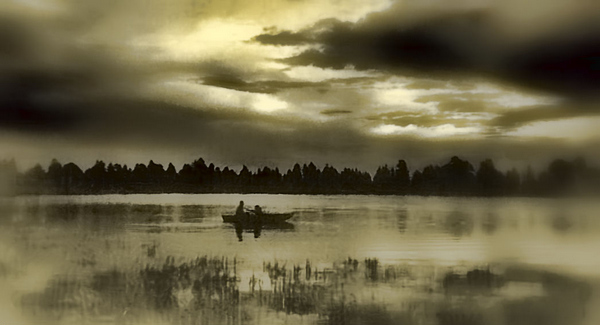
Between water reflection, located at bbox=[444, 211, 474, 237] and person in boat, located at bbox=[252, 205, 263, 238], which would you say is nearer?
person in boat, located at bbox=[252, 205, 263, 238]

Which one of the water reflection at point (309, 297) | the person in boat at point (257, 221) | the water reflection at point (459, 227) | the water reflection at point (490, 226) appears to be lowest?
the water reflection at point (490, 226)

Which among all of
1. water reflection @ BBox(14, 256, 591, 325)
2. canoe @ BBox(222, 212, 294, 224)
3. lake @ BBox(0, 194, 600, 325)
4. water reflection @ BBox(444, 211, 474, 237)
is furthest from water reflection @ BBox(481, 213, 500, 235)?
water reflection @ BBox(14, 256, 591, 325)

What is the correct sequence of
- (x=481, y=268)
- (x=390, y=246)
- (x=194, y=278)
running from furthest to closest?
(x=390, y=246) → (x=481, y=268) → (x=194, y=278)

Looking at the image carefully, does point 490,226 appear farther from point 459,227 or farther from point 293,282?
point 293,282

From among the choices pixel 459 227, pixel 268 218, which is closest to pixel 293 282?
pixel 268 218

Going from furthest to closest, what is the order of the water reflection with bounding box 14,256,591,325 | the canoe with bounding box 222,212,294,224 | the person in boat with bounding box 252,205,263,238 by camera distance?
the canoe with bounding box 222,212,294,224 → the person in boat with bounding box 252,205,263,238 → the water reflection with bounding box 14,256,591,325

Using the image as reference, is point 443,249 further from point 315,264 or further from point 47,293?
point 47,293

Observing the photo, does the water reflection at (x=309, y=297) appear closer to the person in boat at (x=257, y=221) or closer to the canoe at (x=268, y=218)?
the person in boat at (x=257, y=221)

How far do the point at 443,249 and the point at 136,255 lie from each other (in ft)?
55.4

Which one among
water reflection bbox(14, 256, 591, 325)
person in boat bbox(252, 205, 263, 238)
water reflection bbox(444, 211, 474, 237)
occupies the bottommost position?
water reflection bbox(444, 211, 474, 237)

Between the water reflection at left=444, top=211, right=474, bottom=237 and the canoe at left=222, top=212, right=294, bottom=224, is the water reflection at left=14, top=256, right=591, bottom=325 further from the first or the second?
the water reflection at left=444, top=211, right=474, bottom=237

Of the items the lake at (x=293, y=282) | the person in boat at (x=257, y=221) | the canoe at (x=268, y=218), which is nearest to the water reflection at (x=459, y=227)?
the lake at (x=293, y=282)

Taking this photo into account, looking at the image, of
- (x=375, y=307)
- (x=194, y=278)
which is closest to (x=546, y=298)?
(x=375, y=307)

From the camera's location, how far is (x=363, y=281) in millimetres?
20797
